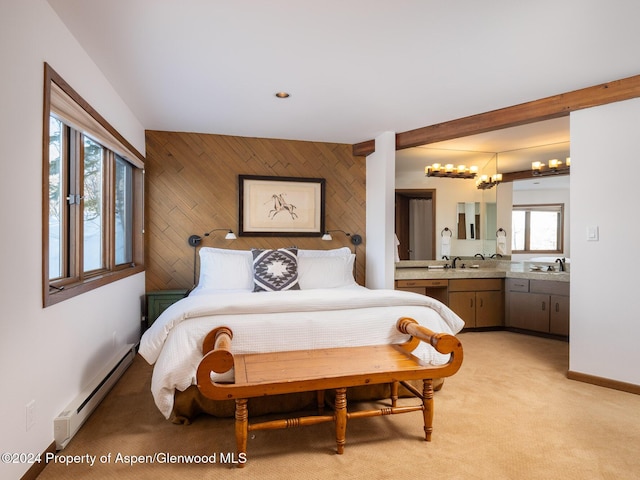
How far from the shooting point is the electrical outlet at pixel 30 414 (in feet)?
5.98

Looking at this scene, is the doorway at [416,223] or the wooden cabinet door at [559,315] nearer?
the wooden cabinet door at [559,315]

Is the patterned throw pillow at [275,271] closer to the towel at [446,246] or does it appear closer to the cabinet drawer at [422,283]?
the cabinet drawer at [422,283]

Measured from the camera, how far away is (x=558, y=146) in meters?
4.82

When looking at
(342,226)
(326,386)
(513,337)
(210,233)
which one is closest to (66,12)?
(326,386)

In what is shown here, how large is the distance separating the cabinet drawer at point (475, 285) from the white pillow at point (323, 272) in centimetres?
141

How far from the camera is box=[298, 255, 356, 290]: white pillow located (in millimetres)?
4047

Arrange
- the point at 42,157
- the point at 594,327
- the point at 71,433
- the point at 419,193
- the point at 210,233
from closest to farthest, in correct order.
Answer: the point at 42,157, the point at 71,433, the point at 594,327, the point at 210,233, the point at 419,193

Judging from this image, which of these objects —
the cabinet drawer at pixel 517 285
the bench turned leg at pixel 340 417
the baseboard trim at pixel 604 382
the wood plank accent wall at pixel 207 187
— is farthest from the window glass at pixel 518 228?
the bench turned leg at pixel 340 417

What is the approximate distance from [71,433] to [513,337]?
14.3ft

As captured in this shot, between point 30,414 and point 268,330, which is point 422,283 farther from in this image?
point 30,414

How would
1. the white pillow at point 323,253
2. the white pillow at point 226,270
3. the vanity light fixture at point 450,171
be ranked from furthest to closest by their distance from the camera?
the vanity light fixture at point 450,171
the white pillow at point 323,253
the white pillow at point 226,270

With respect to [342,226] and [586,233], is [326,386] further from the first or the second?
[342,226]

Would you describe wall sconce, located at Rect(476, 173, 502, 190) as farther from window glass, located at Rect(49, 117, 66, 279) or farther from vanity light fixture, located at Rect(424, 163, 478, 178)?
window glass, located at Rect(49, 117, 66, 279)

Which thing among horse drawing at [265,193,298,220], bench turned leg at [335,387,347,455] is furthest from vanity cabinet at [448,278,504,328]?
bench turned leg at [335,387,347,455]
